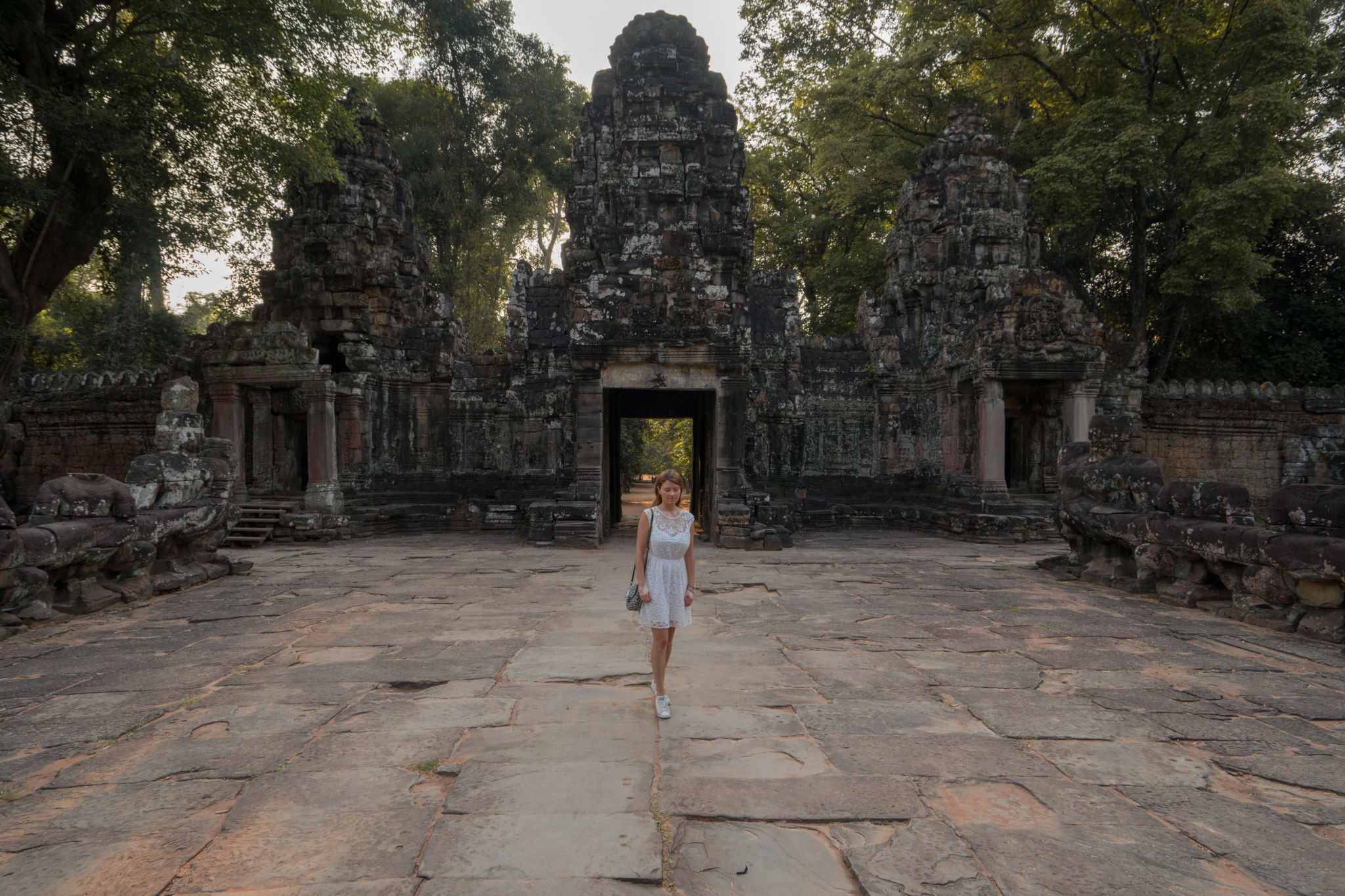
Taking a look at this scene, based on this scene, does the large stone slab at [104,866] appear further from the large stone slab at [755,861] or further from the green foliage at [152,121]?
the green foliage at [152,121]

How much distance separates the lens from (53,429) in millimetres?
14812

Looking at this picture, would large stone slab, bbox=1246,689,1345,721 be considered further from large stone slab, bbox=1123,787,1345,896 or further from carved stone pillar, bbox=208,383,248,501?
carved stone pillar, bbox=208,383,248,501

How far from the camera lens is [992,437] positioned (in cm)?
1292

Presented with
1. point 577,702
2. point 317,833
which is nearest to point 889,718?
point 577,702

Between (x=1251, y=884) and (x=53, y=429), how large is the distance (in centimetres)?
1919

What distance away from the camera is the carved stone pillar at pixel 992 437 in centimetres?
1283

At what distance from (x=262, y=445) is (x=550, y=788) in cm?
1277

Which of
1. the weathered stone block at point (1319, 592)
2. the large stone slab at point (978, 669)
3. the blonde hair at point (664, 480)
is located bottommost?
the large stone slab at point (978, 669)

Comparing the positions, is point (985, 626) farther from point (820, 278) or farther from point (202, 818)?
point (820, 278)

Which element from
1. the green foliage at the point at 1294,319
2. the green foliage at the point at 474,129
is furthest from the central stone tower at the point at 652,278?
the green foliage at the point at 1294,319

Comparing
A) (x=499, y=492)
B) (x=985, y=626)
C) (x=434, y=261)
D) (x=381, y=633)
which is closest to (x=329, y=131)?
(x=499, y=492)

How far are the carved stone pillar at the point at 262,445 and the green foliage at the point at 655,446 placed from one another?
27.0ft

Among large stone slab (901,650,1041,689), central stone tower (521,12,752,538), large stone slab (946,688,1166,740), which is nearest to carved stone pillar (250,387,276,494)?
central stone tower (521,12,752,538)

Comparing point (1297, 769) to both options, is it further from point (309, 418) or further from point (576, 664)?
point (309, 418)
